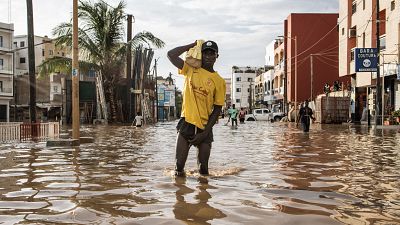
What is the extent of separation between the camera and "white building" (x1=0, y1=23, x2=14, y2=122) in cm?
5741

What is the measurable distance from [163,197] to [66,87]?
34424 millimetres

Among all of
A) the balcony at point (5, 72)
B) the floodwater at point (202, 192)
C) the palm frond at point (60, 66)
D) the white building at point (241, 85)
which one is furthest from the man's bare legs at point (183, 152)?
the white building at point (241, 85)

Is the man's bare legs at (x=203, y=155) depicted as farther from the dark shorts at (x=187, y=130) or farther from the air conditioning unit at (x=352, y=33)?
the air conditioning unit at (x=352, y=33)

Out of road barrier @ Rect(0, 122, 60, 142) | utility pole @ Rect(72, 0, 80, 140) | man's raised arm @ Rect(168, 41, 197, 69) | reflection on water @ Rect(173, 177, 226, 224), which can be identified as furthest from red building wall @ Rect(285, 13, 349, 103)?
reflection on water @ Rect(173, 177, 226, 224)

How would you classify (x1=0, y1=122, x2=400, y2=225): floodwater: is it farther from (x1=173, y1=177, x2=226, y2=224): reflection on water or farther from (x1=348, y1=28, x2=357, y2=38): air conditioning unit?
(x1=348, y1=28, x2=357, y2=38): air conditioning unit

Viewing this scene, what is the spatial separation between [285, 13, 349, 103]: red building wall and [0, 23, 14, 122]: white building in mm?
34534

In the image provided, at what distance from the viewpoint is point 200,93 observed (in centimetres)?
602

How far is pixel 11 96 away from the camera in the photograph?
5756 cm

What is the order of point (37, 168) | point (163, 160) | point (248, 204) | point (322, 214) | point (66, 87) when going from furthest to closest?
point (66, 87)
point (163, 160)
point (37, 168)
point (248, 204)
point (322, 214)

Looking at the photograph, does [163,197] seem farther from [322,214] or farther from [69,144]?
[69,144]

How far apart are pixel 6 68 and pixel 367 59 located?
46.2 metres

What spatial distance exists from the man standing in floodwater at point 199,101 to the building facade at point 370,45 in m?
23.0

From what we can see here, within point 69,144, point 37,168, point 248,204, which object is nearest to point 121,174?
point 37,168

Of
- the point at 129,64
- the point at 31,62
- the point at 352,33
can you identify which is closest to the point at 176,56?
the point at 31,62
